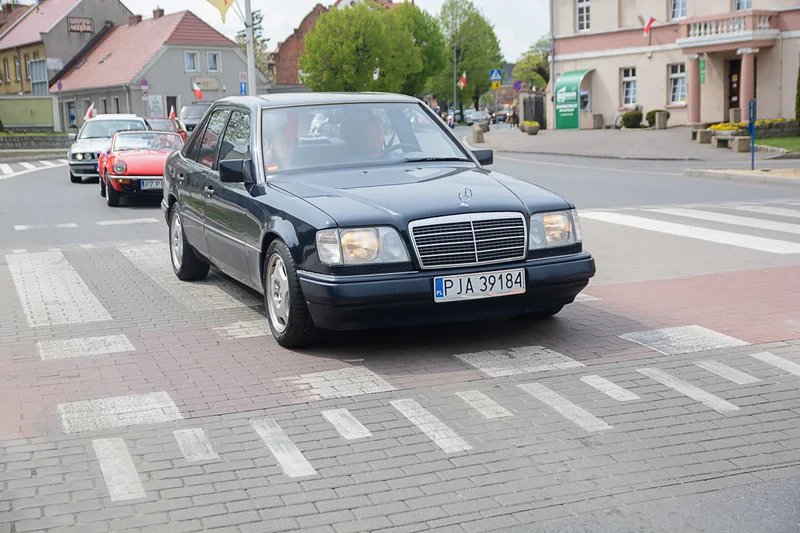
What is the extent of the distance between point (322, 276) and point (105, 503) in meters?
2.56

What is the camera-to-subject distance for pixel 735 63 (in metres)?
44.9

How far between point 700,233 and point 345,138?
20.8 feet

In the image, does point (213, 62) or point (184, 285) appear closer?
point (184, 285)

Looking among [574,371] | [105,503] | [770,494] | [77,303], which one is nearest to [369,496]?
[105,503]

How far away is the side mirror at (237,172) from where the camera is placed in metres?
7.84

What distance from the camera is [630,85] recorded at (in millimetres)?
50125

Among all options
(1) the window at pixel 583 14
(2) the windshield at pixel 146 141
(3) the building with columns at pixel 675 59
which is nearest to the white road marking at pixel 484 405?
(2) the windshield at pixel 146 141

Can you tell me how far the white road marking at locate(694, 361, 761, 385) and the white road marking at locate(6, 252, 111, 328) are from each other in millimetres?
4542

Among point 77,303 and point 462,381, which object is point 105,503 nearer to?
point 462,381

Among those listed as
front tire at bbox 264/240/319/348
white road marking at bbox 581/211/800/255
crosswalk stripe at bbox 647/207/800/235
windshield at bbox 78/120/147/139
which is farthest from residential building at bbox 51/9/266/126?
front tire at bbox 264/240/319/348

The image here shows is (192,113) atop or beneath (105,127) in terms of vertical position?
atop

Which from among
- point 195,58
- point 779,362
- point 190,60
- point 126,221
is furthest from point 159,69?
point 779,362

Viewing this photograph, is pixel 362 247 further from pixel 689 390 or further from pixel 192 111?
pixel 192 111

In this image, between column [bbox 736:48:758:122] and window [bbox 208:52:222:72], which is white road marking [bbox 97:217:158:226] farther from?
window [bbox 208:52:222:72]
